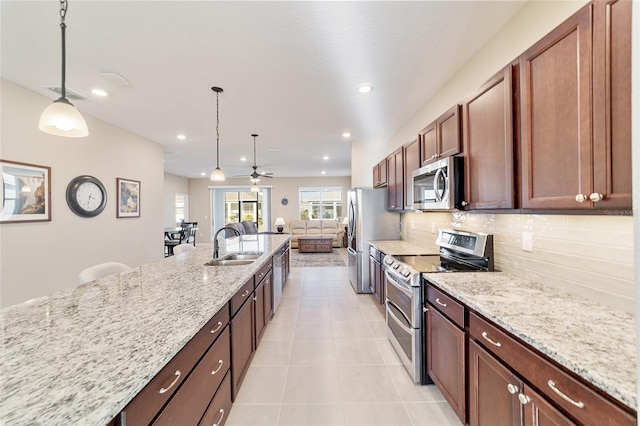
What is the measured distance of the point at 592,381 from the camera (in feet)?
2.42

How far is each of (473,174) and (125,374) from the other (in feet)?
6.87

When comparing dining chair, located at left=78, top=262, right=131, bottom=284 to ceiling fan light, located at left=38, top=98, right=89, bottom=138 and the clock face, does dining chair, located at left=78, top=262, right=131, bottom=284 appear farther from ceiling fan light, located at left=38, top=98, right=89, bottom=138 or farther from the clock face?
the clock face

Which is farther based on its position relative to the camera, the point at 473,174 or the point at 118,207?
the point at 118,207

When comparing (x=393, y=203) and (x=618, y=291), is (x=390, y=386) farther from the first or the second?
(x=393, y=203)

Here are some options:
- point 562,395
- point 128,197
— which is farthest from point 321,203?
point 562,395

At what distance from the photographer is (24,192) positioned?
2.73 meters

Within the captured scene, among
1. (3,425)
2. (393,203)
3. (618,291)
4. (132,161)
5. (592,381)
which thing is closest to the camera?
(3,425)

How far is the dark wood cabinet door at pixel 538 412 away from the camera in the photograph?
86 centimetres

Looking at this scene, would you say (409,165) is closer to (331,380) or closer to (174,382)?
(331,380)

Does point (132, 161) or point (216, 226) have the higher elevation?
point (132, 161)

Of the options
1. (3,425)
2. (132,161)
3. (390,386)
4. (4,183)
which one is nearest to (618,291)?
(390,386)

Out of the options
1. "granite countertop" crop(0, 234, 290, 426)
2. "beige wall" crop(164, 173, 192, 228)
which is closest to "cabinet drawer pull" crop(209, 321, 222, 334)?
"granite countertop" crop(0, 234, 290, 426)

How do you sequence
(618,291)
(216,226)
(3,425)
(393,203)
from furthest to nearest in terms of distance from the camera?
(216,226) → (393,203) → (618,291) → (3,425)

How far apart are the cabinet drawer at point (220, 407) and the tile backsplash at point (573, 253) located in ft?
6.61
